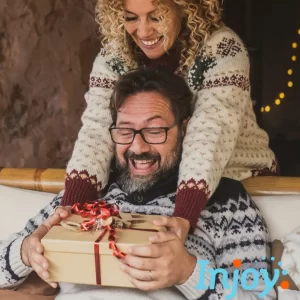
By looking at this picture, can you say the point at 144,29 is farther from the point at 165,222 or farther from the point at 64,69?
the point at 64,69

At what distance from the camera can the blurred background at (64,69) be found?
7.90 feet

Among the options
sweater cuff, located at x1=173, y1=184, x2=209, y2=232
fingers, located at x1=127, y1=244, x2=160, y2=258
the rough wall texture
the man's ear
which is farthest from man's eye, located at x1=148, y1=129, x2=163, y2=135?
the rough wall texture

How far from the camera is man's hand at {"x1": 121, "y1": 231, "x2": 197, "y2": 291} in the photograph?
47.1 inches

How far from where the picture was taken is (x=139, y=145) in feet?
5.12

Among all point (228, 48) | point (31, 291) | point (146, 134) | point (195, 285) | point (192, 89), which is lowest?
point (31, 291)

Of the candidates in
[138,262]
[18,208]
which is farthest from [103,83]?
[138,262]

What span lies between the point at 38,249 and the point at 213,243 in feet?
1.68

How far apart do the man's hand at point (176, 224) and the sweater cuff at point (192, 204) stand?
0.11 feet

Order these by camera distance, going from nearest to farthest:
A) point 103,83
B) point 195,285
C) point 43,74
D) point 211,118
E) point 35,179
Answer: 1. point 195,285
2. point 211,118
3. point 103,83
4. point 35,179
5. point 43,74

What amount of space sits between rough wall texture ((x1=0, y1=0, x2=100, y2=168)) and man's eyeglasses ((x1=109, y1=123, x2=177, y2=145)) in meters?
0.92

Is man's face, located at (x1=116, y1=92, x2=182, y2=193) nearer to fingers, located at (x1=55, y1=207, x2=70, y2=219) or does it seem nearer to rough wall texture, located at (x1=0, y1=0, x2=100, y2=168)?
fingers, located at (x1=55, y1=207, x2=70, y2=219)

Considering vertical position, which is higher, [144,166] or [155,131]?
[155,131]

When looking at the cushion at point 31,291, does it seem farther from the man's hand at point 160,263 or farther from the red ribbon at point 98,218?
the man's hand at point 160,263

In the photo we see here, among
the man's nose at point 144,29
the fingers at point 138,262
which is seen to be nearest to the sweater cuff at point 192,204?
the fingers at point 138,262
